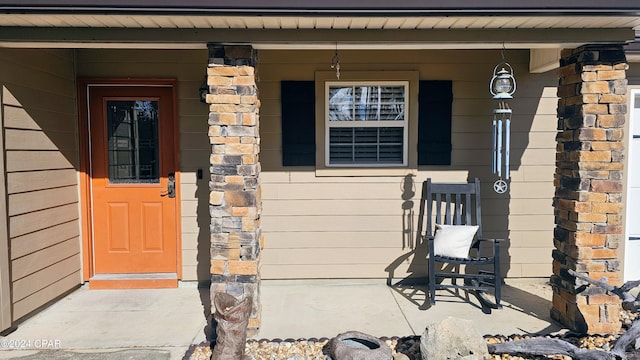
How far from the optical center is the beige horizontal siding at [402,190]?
12.8 feet

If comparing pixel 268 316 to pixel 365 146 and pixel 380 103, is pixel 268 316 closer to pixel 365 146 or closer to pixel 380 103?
pixel 365 146

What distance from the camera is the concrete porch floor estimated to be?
2836 millimetres

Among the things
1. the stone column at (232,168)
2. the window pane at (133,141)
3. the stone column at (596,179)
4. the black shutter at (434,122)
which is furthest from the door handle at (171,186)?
the stone column at (596,179)

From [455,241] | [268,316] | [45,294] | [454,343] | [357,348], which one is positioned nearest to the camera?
[454,343]

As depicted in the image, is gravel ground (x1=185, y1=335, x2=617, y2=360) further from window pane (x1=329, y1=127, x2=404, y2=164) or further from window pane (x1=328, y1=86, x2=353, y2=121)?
window pane (x1=328, y1=86, x2=353, y2=121)

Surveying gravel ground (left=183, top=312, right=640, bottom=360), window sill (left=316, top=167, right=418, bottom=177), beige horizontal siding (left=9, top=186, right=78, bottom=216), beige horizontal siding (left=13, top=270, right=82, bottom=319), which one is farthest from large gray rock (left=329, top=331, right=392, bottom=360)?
beige horizontal siding (left=9, top=186, right=78, bottom=216)

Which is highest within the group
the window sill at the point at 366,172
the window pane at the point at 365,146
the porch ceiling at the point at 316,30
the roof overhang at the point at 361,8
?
the roof overhang at the point at 361,8

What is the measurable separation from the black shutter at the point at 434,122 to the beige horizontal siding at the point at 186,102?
2.04 metres

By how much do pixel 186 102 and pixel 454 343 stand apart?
3.03m

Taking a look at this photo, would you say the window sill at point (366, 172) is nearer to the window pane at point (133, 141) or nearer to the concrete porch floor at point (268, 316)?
the concrete porch floor at point (268, 316)

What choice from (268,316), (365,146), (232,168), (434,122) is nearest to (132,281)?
(268,316)

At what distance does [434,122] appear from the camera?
392cm

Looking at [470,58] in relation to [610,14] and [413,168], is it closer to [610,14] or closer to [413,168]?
[413,168]

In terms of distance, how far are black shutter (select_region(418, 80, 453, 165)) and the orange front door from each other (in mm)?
2373
